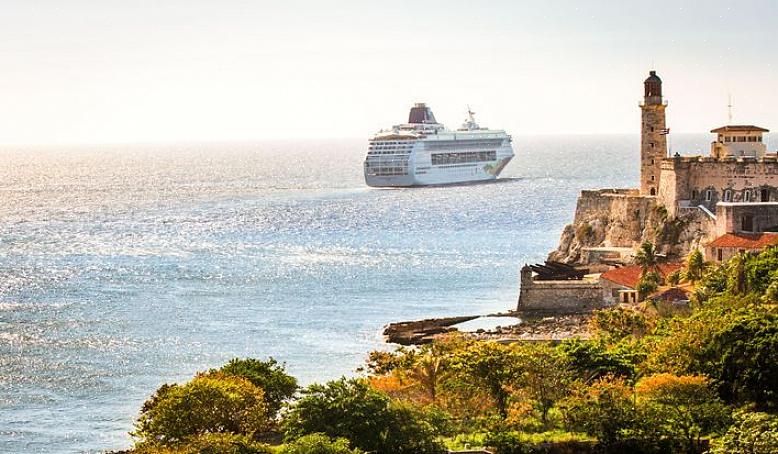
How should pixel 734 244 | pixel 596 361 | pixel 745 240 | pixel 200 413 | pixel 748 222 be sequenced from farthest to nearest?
1. pixel 748 222
2. pixel 745 240
3. pixel 734 244
4. pixel 596 361
5. pixel 200 413

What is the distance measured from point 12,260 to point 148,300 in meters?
24.8

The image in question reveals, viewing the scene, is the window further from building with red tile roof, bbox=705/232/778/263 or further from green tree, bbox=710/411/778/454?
green tree, bbox=710/411/778/454

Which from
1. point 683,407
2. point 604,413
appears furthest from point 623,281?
point 604,413

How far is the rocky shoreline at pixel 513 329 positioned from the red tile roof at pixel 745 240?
24.3 feet

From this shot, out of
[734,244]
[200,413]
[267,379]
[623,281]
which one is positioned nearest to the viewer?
[200,413]

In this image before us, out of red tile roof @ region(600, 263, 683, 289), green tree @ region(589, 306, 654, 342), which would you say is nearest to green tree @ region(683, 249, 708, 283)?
red tile roof @ region(600, 263, 683, 289)

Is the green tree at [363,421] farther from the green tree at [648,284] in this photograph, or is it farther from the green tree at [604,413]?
the green tree at [648,284]

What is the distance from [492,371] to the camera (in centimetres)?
4278

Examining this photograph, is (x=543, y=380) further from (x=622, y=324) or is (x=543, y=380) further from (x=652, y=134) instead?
(x=652, y=134)

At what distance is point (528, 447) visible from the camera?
36812 millimetres

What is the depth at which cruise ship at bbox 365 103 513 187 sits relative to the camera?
17538 centimetres

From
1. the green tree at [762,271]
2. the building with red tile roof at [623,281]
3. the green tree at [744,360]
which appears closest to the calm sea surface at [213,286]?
the building with red tile roof at [623,281]

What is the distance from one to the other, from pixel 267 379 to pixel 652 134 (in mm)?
42414

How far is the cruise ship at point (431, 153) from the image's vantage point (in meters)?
175
